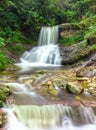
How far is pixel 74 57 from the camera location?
13.2 metres

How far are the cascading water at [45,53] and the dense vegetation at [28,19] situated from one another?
64 centimetres

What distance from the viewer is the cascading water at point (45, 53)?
46.8 ft

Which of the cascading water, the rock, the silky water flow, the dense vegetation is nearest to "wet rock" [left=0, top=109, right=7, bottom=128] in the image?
the silky water flow

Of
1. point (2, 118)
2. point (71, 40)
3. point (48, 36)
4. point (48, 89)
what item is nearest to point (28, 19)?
point (48, 36)

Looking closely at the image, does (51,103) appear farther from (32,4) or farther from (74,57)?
(32,4)

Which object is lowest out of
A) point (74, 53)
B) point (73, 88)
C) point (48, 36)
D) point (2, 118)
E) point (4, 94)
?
point (2, 118)

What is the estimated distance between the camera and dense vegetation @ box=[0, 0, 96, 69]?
52.5 ft

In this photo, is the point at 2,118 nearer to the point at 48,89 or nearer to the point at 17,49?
the point at 48,89

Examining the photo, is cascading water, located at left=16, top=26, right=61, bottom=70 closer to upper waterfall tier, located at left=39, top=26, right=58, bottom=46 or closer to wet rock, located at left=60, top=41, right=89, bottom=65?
upper waterfall tier, located at left=39, top=26, right=58, bottom=46

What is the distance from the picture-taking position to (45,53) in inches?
608

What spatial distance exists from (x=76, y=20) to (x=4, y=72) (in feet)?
42.7

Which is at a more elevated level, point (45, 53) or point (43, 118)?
point (45, 53)

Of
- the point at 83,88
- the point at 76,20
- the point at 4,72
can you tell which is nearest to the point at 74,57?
the point at 4,72

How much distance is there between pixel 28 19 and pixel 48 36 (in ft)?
6.33
